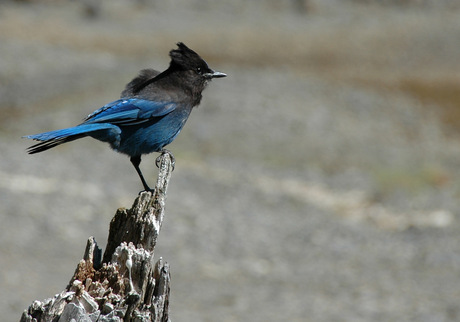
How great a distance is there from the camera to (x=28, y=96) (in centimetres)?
2175

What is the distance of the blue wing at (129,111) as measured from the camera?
589 cm

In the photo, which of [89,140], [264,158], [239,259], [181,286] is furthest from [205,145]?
[181,286]

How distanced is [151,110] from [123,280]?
78.6 inches

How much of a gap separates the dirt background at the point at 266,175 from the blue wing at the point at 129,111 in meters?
5.45

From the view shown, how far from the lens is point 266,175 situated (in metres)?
18.6

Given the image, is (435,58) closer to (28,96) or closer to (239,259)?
(28,96)

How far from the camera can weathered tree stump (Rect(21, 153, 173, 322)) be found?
419 cm

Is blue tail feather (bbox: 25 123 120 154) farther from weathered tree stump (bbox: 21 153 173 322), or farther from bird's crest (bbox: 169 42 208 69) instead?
bird's crest (bbox: 169 42 208 69)

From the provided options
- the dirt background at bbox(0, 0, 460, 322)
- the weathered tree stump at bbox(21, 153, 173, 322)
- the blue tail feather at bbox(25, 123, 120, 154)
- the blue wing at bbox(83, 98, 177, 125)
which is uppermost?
the dirt background at bbox(0, 0, 460, 322)

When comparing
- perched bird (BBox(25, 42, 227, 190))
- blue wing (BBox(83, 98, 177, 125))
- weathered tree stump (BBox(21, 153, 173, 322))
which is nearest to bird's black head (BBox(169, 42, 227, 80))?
perched bird (BBox(25, 42, 227, 190))

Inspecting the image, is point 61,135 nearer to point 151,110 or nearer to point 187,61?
point 151,110

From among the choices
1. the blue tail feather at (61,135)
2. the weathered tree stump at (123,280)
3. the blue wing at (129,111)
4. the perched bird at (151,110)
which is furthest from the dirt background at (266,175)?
the weathered tree stump at (123,280)

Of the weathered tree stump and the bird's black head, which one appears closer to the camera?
the weathered tree stump


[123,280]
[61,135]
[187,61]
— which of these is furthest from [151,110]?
[123,280]
